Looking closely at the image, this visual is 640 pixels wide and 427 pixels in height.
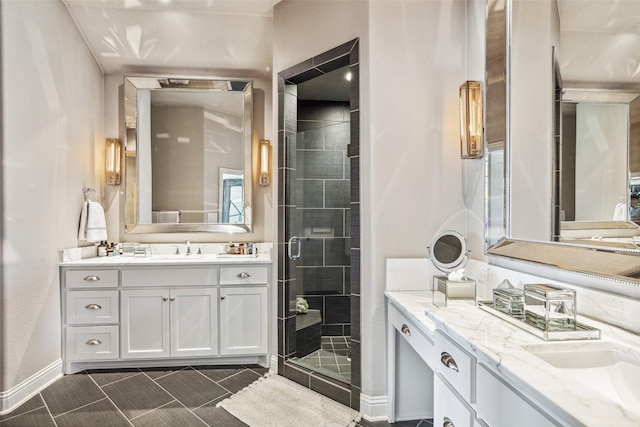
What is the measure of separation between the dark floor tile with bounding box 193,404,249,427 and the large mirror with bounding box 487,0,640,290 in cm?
182

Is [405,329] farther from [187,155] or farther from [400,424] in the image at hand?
[187,155]

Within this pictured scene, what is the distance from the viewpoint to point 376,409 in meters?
2.13

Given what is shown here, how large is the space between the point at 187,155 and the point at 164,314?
4.78 feet

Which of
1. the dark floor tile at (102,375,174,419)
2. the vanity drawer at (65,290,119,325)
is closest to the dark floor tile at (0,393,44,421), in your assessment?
the dark floor tile at (102,375,174,419)

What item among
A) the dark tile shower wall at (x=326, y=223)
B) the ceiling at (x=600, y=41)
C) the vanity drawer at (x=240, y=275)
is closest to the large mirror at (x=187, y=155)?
the vanity drawer at (x=240, y=275)

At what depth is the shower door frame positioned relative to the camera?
2240 mm

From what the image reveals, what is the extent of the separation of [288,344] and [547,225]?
6.22 ft

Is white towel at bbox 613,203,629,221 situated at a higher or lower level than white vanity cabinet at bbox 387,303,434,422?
higher

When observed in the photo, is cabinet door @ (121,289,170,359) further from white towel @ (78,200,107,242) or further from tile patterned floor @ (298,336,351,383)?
tile patterned floor @ (298,336,351,383)

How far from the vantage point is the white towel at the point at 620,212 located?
1241 millimetres

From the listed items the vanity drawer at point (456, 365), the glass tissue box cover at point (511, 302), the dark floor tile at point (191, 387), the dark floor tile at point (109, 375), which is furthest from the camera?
the dark floor tile at point (109, 375)

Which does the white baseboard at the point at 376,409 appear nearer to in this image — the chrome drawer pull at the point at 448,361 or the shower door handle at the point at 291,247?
the chrome drawer pull at the point at 448,361

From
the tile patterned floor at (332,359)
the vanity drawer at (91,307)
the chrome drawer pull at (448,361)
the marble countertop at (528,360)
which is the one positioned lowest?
the tile patterned floor at (332,359)

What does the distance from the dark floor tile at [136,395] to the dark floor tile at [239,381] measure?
14.9 inches
